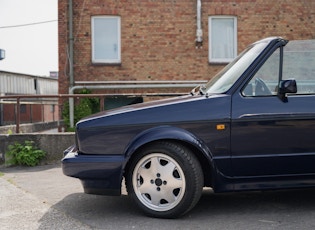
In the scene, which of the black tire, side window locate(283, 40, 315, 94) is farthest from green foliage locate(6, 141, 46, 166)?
side window locate(283, 40, 315, 94)

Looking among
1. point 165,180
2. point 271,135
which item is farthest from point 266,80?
point 165,180

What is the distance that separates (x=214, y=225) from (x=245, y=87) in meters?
1.42

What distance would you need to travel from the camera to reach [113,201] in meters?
5.09

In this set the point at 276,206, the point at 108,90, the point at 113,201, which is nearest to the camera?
the point at 276,206

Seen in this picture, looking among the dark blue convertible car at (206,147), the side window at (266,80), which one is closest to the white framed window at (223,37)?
the side window at (266,80)

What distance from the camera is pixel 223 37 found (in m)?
13.2

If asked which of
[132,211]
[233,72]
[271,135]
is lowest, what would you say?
[132,211]

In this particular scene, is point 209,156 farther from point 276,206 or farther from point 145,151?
point 276,206

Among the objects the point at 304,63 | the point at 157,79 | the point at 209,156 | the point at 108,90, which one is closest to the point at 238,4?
the point at 157,79

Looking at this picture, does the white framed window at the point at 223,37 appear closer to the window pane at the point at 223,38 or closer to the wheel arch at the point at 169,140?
the window pane at the point at 223,38

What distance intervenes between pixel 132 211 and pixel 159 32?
8954 millimetres

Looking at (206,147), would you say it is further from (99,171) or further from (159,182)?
(99,171)

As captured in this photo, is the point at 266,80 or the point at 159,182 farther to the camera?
the point at 266,80

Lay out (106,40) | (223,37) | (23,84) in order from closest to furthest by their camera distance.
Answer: (106,40), (223,37), (23,84)
